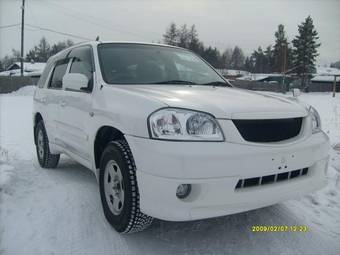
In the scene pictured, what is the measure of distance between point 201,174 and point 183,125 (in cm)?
37

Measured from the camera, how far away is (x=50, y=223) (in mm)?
3184

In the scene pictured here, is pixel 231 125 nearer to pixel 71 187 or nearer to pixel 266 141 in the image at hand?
pixel 266 141

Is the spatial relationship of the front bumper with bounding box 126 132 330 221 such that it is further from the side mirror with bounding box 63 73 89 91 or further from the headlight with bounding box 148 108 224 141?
the side mirror with bounding box 63 73 89 91

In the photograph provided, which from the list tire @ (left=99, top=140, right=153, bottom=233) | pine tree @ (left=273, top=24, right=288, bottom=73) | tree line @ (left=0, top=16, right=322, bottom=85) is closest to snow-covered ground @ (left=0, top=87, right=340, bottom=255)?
tire @ (left=99, top=140, right=153, bottom=233)

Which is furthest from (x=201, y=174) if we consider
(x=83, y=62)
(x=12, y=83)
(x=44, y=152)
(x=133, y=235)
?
(x=12, y=83)

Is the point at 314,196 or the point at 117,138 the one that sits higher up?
the point at 117,138

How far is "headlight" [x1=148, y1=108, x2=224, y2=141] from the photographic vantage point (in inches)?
97.7

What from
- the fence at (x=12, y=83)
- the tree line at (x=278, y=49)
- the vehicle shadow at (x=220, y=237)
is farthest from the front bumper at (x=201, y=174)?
the tree line at (x=278, y=49)

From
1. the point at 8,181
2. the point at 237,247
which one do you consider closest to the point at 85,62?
the point at 8,181

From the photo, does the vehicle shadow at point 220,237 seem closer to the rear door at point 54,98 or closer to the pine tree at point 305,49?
the rear door at point 54,98

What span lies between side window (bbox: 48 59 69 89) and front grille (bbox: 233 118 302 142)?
2.80m

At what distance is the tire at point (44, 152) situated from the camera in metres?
5.02

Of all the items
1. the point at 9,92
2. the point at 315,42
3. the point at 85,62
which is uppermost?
the point at 315,42

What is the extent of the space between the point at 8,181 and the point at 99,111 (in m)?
1.72
